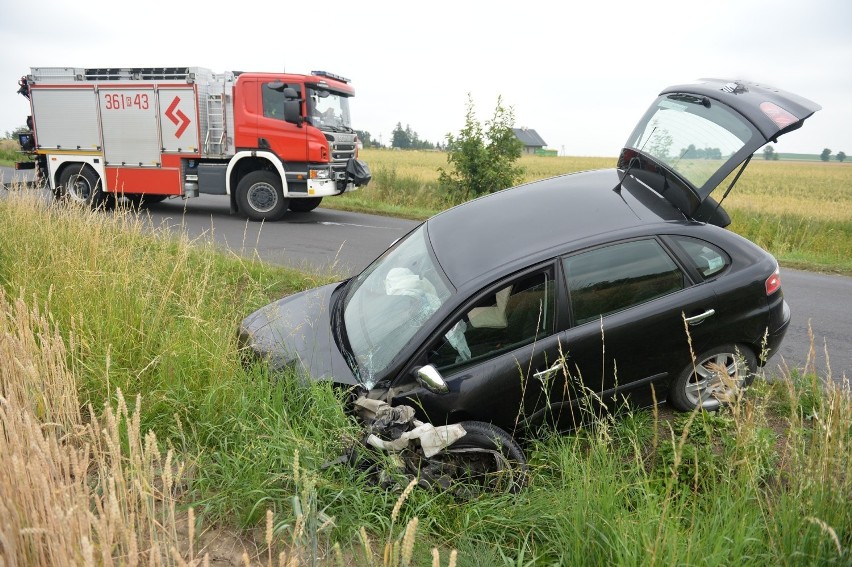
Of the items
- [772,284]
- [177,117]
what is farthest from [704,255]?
[177,117]

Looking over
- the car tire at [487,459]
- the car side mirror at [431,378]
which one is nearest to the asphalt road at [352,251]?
the car tire at [487,459]

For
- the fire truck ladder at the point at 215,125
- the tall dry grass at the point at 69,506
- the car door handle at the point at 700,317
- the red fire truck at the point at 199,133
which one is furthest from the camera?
the fire truck ladder at the point at 215,125

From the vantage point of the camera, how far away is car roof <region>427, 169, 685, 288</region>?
360cm

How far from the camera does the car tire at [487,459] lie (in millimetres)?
3086

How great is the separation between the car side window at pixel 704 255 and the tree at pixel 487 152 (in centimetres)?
1007

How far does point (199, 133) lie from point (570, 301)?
36.1 feet

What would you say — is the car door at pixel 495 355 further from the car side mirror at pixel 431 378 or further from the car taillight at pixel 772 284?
the car taillight at pixel 772 284

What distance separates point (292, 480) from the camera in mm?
2926

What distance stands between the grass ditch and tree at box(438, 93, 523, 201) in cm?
1023

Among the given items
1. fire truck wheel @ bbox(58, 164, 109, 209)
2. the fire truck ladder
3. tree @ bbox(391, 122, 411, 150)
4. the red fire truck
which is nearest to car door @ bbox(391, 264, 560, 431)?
the red fire truck

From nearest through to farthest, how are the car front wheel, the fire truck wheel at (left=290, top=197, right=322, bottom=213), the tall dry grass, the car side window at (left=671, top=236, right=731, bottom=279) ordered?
the tall dry grass, the car front wheel, the car side window at (left=671, top=236, right=731, bottom=279), the fire truck wheel at (left=290, top=197, right=322, bottom=213)

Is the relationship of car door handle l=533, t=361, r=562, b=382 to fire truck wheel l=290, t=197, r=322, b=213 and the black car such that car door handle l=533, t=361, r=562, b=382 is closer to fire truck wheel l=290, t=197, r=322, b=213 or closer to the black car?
the black car

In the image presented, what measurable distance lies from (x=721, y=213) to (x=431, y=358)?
2.57 meters

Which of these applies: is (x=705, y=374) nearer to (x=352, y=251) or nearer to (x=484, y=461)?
(x=484, y=461)
